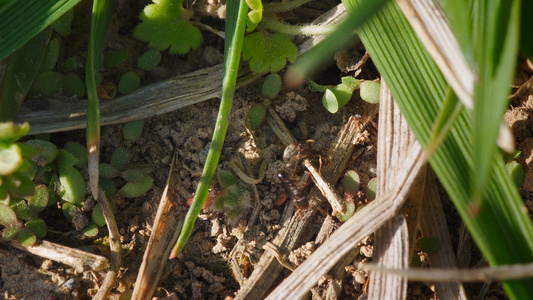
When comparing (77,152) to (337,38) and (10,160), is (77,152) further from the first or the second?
(337,38)

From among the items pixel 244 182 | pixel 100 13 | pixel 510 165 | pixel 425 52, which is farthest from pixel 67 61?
pixel 510 165

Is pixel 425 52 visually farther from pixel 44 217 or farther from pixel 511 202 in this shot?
pixel 44 217

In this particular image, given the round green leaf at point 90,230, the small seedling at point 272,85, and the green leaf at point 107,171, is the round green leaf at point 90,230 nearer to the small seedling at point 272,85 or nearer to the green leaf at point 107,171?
the green leaf at point 107,171

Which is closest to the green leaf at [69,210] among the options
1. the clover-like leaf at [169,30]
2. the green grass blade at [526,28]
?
the clover-like leaf at [169,30]

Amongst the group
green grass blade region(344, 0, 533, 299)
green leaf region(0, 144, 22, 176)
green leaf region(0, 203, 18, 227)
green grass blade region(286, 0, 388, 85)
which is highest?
green leaf region(0, 144, 22, 176)

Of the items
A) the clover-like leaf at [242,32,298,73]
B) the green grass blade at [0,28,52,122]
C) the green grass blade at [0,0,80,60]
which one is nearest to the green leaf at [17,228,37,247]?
the green grass blade at [0,28,52,122]

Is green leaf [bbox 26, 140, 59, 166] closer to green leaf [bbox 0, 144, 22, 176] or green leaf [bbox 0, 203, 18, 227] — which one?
green leaf [bbox 0, 203, 18, 227]
